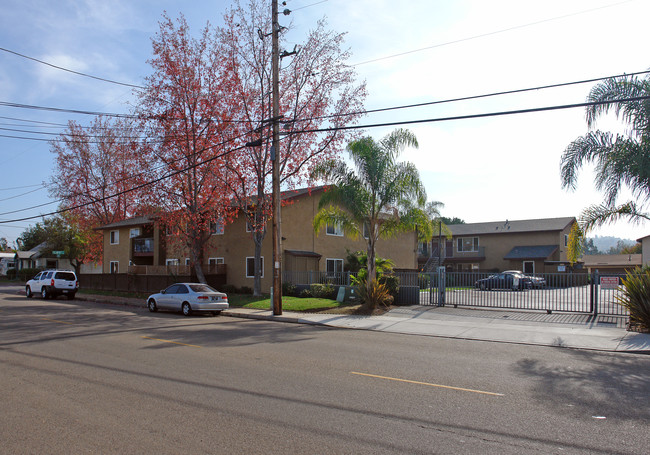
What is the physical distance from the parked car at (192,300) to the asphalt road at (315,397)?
7.57 m

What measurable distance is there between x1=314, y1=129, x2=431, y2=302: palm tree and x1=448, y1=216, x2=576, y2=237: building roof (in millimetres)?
32898

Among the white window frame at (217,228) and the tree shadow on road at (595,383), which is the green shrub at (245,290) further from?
the tree shadow on road at (595,383)

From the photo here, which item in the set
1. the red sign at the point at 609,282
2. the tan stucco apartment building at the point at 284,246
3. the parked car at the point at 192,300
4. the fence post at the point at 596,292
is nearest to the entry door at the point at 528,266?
the tan stucco apartment building at the point at 284,246

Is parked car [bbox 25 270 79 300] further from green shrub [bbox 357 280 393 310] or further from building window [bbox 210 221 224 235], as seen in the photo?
green shrub [bbox 357 280 393 310]

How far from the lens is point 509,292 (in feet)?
70.8

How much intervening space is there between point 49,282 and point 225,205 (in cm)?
1294

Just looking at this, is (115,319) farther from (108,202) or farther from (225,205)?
(108,202)

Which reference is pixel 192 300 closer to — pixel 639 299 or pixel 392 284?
pixel 392 284

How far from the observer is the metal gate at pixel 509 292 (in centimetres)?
1817

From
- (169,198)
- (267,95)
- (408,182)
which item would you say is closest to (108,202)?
(169,198)

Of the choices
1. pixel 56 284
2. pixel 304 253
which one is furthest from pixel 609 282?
pixel 56 284

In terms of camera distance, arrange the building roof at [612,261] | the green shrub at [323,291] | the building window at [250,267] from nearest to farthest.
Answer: the green shrub at [323,291]
the building window at [250,267]
the building roof at [612,261]

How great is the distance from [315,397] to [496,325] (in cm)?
1109

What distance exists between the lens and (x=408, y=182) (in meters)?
20.7
